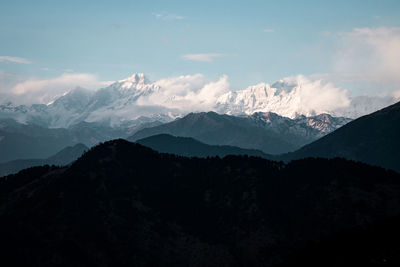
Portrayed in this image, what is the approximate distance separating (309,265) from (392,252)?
3016 cm

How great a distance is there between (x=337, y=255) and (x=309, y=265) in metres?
10.9

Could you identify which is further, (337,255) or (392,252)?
(337,255)

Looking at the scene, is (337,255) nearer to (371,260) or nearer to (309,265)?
(309,265)

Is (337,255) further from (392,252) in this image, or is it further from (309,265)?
(392,252)

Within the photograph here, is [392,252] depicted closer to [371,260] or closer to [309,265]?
[371,260]

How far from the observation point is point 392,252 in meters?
179

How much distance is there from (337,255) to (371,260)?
75.0 ft

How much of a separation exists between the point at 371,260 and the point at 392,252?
8.56 metres

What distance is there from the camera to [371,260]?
578ft

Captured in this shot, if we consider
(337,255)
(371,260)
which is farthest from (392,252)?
(337,255)

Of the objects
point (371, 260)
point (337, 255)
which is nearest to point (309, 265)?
point (337, 255)

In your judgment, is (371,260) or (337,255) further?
(337,255)

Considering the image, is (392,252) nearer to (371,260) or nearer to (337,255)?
(371,260)

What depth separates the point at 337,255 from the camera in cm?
19812
